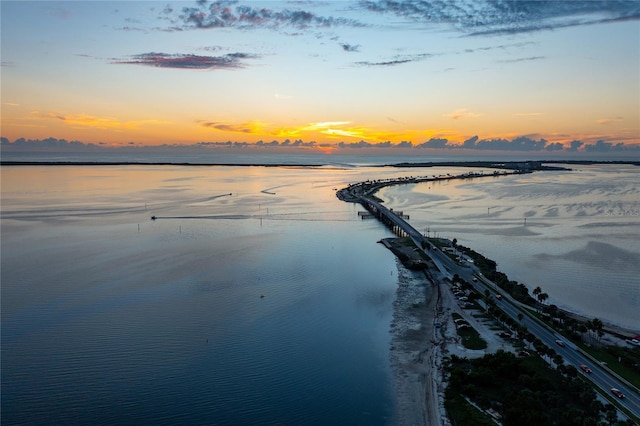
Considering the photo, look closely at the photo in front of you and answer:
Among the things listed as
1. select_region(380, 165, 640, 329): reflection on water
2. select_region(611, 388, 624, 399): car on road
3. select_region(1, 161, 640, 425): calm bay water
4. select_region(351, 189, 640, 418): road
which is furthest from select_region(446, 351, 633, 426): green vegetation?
select_region(380, 165, 640, 329): reflection on water

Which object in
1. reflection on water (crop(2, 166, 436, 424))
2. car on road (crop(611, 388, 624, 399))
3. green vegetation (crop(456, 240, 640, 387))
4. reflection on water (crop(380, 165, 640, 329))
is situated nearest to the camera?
car on road (crop(611, 388, 624, 399))

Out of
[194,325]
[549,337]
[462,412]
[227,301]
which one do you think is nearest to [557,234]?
[549,337]

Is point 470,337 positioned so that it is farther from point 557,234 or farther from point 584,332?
point 557,234

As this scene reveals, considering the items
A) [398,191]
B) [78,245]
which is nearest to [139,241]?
[78,245]

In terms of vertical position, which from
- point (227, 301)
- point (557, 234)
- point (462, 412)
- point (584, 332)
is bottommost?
point (462, 412)

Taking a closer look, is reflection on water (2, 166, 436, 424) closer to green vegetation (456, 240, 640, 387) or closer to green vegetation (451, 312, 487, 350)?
green vegetation (451, 312, 487, 350)

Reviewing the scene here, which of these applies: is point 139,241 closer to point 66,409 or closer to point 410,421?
point 66,409

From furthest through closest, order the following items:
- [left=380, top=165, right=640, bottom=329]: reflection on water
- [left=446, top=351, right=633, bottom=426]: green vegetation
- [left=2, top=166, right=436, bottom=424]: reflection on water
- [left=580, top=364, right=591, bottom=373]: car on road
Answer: [left=380, top=165, right=640, bottom=329]: reflection on water
[left=580, top=364, right=591, bottom=373]: car on road
[left=2, top=166, right=436, bottom=424]: reflection on water
[left=446, top=351, right=633, bottom=426]: green vegetation
